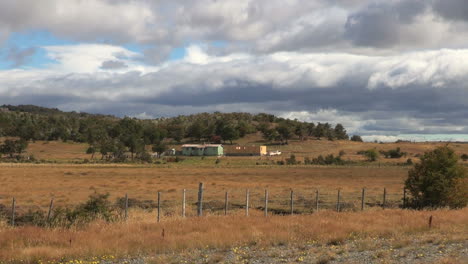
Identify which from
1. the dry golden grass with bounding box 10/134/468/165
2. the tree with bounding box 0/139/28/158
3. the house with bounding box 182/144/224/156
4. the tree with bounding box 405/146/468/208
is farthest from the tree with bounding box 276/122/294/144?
Answer: the tree with bounding box 405/146/468/208

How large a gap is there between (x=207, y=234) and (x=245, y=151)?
134 m

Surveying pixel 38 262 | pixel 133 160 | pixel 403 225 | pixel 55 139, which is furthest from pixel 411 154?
pixel 38 262

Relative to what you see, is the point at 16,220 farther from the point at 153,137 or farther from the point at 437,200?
Result: the point at 153,137

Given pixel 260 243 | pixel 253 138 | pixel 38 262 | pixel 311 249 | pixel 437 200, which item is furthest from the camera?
pixel 253 138

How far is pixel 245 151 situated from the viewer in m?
153

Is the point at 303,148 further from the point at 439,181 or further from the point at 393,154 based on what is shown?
the point at 439,181

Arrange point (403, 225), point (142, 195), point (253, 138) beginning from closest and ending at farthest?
1. point (403, 225)
2. point (142, 195)
3. point (253, 138)

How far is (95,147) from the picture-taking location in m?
138

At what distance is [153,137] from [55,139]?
34.1 metres

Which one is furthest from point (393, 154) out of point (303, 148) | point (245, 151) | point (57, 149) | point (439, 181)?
point (439, 181)

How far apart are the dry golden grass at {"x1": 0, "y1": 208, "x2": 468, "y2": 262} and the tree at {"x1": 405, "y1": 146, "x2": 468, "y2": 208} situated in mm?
8610

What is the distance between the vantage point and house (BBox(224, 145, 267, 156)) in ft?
493

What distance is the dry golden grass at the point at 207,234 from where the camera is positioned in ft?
54.0

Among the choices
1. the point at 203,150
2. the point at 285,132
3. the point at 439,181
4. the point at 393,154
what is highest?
the point at 285,132
